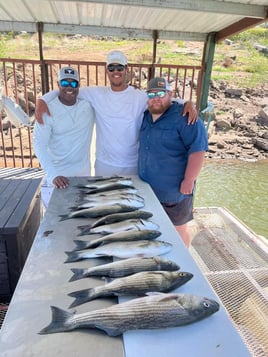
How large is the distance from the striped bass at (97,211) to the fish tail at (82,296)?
0.78m

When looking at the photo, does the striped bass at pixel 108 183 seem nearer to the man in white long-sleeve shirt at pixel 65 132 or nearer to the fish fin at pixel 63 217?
the man in white long-sleeve shirt at pixel 65 132

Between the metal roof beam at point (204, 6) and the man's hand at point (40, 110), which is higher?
the metal roof beam at point (204, 6)

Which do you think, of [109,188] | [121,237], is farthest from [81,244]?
[109,188]

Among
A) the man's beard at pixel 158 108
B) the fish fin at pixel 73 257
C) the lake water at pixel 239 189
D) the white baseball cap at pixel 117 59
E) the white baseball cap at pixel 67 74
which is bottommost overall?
the lake water at pixel 239 189

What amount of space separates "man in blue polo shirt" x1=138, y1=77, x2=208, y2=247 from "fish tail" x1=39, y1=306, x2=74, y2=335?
5.69ft

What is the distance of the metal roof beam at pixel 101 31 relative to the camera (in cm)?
446

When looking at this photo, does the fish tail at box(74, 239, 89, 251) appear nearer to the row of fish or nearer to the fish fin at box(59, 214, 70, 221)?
the row of fish

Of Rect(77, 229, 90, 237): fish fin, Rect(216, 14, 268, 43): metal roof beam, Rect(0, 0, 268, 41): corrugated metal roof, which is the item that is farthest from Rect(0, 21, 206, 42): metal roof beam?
Rect(77, 229, 90, 237): fish fin

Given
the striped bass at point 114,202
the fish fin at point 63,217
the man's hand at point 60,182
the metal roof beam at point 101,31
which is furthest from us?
the metal roof beam at point 101,31

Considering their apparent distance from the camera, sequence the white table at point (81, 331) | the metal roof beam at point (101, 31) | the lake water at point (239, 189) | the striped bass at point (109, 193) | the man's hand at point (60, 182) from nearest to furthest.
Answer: the white table at point (81, 331)
the striped bass at point (109, 193)
the man's hand at point (60, 182)
the metal roof beam at point (101, 31)
the lake water at point (239, 189)

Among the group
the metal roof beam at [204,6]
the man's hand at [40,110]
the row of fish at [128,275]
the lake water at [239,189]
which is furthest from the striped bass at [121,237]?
the lake water at [239,189]

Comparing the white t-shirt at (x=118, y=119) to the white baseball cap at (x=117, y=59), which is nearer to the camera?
the white baseball cap at (x=117, y=59)

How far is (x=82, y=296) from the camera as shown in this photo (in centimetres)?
139

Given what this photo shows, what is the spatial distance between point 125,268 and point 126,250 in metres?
0.15
